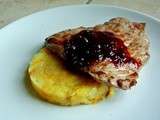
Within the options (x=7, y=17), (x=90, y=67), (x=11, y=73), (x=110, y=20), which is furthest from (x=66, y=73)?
(x=7, y=17)

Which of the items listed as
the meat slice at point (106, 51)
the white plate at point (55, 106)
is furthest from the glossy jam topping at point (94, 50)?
the white plate at point (55, 106)

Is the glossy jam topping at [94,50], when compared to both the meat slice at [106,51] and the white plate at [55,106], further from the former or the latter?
the white plate at [55,106]

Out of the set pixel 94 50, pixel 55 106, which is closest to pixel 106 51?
pixel 94 50

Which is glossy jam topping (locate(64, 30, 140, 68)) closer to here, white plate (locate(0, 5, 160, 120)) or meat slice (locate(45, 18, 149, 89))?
meat slice (locate(45, 18, 149, 89))

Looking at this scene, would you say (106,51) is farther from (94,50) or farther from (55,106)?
(55,106)

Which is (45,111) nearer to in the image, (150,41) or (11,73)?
(11,73)

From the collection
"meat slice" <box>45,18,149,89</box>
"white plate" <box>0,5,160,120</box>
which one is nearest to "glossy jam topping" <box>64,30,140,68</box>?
"meat slice" <box>45,18,149,89</box>
